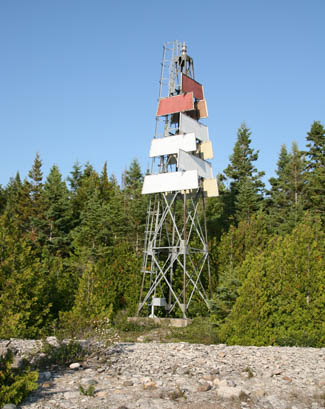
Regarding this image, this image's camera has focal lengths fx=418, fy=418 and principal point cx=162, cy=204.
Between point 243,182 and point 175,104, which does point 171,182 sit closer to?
point 175,104

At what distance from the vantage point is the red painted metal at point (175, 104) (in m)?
25.6

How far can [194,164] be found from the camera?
Result: 25.0 metres

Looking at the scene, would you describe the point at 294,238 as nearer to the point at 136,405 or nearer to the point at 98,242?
the point at 136,405

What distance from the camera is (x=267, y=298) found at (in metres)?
17.1

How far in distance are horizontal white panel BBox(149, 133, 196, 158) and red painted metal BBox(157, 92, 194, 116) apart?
5.75 feet

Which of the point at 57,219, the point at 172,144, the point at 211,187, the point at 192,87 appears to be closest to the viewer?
the point at 172,144

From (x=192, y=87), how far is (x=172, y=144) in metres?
4.35

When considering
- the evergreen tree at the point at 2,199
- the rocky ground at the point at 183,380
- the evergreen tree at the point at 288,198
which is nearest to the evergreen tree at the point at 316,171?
the evergreen tree at the point at 288,198

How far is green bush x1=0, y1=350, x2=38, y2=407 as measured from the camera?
25.1 ft

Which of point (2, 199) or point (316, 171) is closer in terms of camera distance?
point (316, 171)

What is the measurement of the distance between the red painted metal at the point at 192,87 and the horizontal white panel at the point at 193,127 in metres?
1.89

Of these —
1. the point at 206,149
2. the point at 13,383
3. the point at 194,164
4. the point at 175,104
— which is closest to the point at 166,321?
the point at 194,164

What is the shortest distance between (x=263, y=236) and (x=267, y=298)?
12.1m

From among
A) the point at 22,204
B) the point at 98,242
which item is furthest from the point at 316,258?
the point at 22,204
